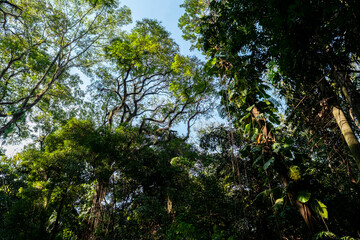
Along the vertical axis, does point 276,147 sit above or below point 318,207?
above

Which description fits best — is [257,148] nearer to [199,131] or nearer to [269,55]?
[269,55]

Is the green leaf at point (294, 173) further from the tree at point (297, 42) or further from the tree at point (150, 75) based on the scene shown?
the tree at point (150, 75)

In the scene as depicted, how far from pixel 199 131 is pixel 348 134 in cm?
779

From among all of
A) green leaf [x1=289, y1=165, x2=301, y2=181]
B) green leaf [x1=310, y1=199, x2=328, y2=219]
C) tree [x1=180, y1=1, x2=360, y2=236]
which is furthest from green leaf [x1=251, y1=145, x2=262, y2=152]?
green leaf [x1=310, y1=199, x2=328, y2=219]

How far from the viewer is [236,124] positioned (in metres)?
2.86

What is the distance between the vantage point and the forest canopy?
79.8 inches

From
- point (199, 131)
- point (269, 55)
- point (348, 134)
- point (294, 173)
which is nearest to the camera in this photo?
point (294, 173)

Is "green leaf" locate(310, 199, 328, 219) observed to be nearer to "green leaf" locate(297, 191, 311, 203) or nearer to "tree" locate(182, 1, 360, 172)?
"green leaf" locate(297, 191, 311, 203)

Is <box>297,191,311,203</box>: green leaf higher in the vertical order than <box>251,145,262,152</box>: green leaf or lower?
lower

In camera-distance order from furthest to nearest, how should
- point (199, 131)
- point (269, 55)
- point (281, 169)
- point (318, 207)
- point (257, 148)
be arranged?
point (199, 131), point (269, 55), point (257, 148), point (281, 169), point (318, 207)

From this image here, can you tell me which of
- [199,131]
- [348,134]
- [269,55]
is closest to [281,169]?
[348,134]

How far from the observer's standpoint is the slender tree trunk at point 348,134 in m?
2.27

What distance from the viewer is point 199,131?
1014 cm

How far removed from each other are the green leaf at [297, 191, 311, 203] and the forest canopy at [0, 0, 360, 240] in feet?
0.04
